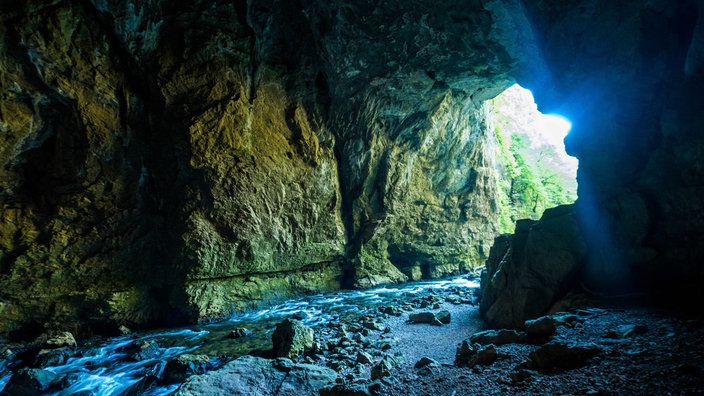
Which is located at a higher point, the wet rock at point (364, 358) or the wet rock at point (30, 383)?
the wet rock at point (364, 358)

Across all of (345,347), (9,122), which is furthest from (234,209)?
(345,347)

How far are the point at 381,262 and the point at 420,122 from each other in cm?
776

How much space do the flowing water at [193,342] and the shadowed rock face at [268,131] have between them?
1.34 metres

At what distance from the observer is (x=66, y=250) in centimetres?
946

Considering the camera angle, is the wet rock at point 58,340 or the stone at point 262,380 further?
the wet rock at point 58,340

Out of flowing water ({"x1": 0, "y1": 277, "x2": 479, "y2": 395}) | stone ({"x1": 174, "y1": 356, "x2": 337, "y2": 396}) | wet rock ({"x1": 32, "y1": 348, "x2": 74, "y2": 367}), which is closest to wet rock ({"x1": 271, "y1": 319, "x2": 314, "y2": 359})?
stone ({"x1": 174, "y1": 356, "x2": 337, "y2": 396})

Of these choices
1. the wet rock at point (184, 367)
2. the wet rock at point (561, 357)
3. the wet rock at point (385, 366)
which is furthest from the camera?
the wet rock at point (184, 367)

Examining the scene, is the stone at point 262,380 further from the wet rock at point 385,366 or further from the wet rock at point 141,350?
the wet rock at point 141,350

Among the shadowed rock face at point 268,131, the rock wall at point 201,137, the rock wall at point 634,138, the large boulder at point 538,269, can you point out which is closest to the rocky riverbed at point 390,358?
the large boulder at point 538,269

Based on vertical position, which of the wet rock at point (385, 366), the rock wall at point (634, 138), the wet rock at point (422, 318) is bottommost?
the wet rock at point (422, 318)

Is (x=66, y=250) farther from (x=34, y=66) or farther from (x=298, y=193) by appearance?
(x=298, y=193)

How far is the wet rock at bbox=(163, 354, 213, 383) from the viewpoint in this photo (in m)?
5.98

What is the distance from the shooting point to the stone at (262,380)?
4.91m

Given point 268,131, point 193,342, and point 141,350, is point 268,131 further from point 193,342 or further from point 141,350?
point 141,350
